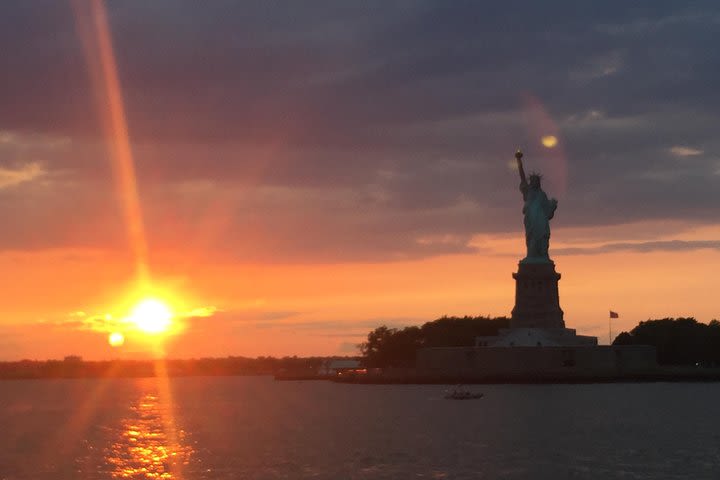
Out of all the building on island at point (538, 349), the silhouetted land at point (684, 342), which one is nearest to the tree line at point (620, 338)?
the silhouetted land at point (684, 342)

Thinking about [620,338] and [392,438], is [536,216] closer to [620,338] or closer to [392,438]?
[620,338]

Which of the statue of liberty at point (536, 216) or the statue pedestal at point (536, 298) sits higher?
the statue of liberty at point (536, 216)

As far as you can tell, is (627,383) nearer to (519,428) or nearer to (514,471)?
(519,428)

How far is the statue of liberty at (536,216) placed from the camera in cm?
11062

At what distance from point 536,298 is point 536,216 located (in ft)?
25.7

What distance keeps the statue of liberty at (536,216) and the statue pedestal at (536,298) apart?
1.32m

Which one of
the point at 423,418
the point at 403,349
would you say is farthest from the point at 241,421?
the point at 403,349

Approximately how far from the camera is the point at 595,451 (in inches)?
2165

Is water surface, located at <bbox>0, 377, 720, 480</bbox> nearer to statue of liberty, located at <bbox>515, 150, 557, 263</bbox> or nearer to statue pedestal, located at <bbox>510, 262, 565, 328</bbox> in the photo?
statue pedestal, located at <bbox>510, 262, 565, 328</bbox>

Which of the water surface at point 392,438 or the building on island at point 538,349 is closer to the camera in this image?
the water surface at point 392,438

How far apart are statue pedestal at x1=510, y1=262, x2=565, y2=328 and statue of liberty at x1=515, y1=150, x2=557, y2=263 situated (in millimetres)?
1316

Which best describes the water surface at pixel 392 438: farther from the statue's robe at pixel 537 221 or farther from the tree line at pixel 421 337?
the tree line at pixel 421 337

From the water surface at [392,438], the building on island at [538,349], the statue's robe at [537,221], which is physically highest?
the statue's robe at [537,221]

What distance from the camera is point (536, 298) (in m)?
107
